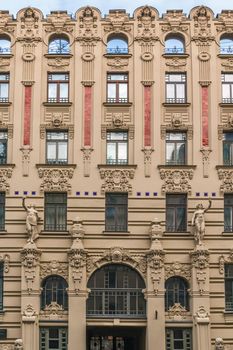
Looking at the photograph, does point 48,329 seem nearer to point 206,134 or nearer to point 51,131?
point 51,131

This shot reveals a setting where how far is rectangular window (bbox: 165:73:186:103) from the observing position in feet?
145

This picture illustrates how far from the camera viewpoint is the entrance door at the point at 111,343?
1695 inches

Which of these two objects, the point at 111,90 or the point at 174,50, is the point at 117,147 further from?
the point at 174,50

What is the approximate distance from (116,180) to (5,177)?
574 cm

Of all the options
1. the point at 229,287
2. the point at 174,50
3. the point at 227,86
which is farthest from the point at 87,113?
the point at 229,287

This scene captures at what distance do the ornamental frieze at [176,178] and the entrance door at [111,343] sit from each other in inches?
319

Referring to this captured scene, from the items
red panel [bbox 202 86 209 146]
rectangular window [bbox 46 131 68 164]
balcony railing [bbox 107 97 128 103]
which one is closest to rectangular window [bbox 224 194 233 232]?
red panel [bbox 202 86 209 146]

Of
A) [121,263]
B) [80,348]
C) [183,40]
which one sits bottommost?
[80,348]

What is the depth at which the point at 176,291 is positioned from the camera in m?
41.6

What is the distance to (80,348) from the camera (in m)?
40.1

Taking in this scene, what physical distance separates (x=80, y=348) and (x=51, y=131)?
37.5ft

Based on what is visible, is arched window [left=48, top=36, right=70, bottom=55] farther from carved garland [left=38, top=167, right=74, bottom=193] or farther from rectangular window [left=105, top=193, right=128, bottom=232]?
rectangular window [left=105, top=193, right=128, bottom=232]

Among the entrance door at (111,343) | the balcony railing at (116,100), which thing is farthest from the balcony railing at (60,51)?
the entrance door at (111,343)

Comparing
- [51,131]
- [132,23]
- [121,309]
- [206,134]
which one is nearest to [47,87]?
[51,131]
